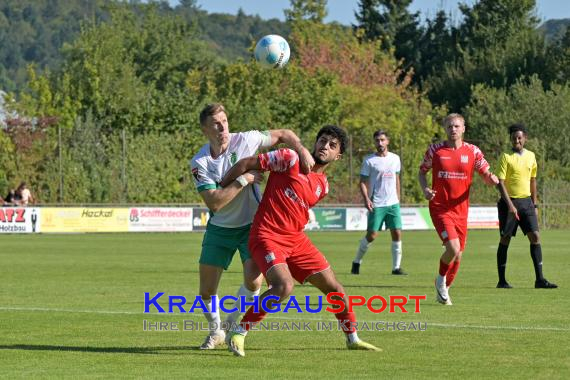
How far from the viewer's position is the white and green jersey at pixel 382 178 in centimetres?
2109

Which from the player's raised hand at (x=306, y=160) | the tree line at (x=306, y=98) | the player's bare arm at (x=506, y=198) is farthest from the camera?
the tree line at (x=306, y=98)

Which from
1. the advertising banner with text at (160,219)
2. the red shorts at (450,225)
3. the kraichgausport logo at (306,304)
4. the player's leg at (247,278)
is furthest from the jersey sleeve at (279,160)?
the advertising banner with text at (160,219)

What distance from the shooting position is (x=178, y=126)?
188 ft

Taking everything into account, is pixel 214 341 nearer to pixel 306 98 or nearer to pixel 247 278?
pixel 247 278

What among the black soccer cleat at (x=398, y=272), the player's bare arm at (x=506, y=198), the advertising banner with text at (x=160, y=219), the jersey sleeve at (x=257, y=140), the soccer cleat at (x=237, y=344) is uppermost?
the jersey sleeve at (x=257, y=140)

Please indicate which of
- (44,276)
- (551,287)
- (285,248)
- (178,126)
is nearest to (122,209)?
(178,126)

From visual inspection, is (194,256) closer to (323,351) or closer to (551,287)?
(551,287)

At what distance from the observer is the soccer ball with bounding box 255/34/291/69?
13039 mm

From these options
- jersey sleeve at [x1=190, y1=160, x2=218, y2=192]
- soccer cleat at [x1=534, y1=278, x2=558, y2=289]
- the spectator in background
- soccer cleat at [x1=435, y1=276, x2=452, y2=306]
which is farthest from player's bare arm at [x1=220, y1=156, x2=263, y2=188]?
the spectator in background

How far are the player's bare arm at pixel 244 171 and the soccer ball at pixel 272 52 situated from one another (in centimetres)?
350

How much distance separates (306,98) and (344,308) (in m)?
51.6

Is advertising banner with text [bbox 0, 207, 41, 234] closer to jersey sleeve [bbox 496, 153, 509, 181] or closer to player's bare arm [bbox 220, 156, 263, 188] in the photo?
jersey sleeve [bbox 496, 153, 509, 181]

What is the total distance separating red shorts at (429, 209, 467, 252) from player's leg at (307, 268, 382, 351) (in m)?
4.63

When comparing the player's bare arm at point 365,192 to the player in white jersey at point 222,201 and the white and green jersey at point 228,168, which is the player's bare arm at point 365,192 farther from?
the white and green jersey at point 228,168
